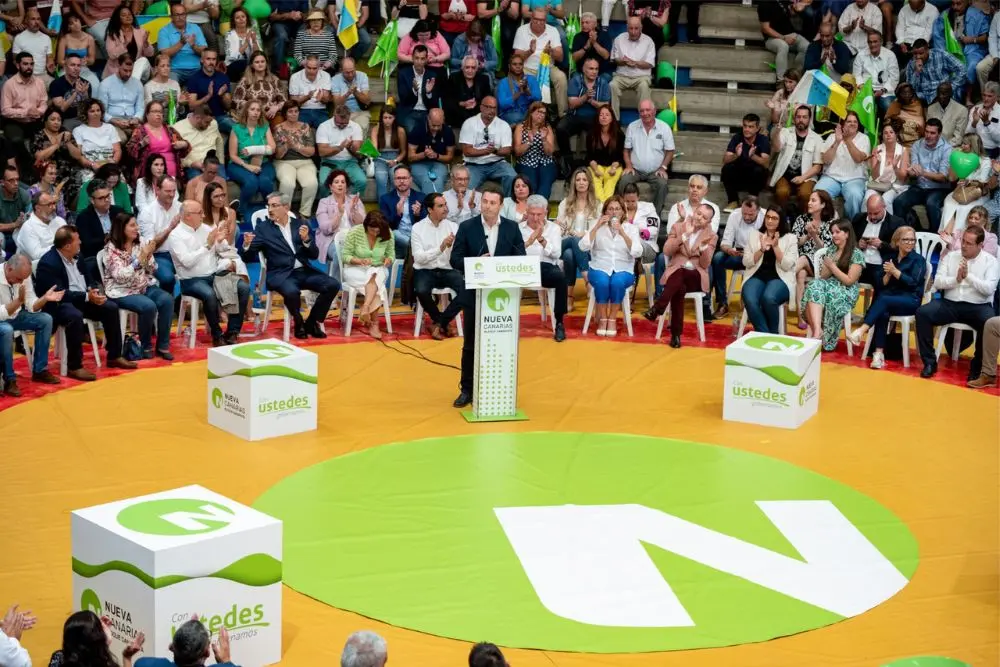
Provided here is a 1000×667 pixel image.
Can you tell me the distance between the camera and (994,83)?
15352mm

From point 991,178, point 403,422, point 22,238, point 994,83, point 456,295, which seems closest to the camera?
point 403,422

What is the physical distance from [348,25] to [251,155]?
260 cm

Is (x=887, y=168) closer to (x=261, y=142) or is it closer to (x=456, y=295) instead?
(x=456, y=295)

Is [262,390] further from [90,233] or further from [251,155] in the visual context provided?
[251,155]

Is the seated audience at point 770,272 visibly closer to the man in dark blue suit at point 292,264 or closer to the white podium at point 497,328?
the white podium at point 497,328

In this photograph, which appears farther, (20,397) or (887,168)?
→ (887,168)

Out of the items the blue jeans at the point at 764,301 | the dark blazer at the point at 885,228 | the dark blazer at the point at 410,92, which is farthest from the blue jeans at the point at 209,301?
the dark blazer at the point at 885,228

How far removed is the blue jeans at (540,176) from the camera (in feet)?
49.0

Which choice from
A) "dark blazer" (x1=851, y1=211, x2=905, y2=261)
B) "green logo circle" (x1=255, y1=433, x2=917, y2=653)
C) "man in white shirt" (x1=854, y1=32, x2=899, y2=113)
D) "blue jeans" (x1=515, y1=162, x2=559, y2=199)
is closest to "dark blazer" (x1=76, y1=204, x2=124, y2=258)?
"green logo circle" (x1=255, y1=433, x2=917, y2=653)

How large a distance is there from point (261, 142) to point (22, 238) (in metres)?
3.39

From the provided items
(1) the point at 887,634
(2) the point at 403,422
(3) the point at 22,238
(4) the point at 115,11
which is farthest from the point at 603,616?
(4) the point at 115,11

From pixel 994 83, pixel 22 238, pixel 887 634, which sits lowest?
pixel 887 634

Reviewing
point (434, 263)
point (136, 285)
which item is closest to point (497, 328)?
point (434, 263)

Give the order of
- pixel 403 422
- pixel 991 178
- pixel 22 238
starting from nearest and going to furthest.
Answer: pixel 403 422, pixel 22 238, pixel 991 178
